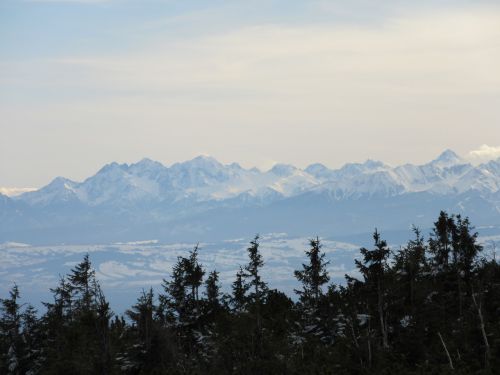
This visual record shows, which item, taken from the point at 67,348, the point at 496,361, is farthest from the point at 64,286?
the point at 496,361

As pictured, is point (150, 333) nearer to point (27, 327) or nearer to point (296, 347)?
point (296, 347)

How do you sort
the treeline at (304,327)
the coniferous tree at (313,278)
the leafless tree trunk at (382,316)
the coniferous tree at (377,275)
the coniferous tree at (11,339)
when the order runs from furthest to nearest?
the coniferous tree at (313,278)
the coniferous tree at (11,339)
the coniferous tree at (377,275)
the leafless tree trunk at (382,316)
the treeline at (304,327)

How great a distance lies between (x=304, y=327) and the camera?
7444cm

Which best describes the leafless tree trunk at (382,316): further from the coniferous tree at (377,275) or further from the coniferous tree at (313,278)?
the coniferous tree at (313,278)

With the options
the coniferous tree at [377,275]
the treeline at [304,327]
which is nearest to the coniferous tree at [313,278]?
the treeline at [304,327]

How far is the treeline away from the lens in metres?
53.0

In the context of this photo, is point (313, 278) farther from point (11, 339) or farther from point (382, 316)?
point (11, 339)

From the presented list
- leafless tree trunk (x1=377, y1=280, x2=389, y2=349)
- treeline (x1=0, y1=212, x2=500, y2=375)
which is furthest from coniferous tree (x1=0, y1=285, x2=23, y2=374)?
leafless tree trunk (x1=377, y1=280, x2=389, y2=349)

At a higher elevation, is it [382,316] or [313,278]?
[313,278]

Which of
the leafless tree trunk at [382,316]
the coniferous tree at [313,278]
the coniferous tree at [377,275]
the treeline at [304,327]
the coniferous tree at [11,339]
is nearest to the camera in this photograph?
the treeline at [304,327]

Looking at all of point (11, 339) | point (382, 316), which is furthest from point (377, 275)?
point (11, 339)

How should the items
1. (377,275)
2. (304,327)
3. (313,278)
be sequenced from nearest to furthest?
1. (377,275)
2. (304,327)
3. (313,278)

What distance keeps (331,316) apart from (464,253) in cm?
1434

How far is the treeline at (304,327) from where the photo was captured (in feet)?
174
